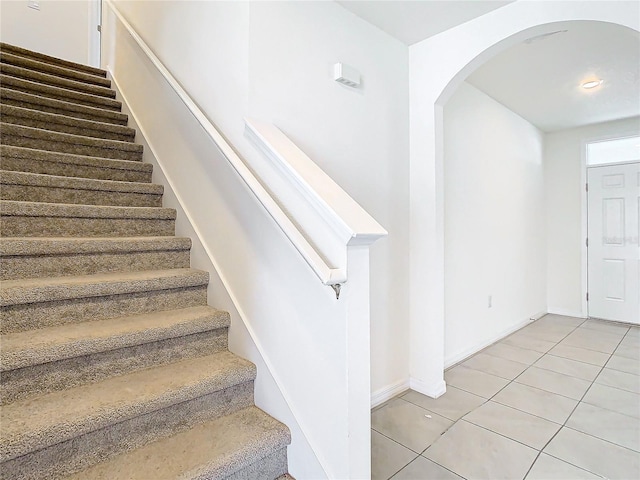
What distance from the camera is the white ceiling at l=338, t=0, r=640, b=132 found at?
2.06 meters

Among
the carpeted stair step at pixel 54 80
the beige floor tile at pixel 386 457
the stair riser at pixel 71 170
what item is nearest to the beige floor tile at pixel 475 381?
the beige floor tile at pixel 386 457

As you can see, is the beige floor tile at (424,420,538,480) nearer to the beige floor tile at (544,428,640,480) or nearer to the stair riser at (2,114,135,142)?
the beige floor tile at (544,428,640,480)

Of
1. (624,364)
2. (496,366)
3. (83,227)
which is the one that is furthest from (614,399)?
(83,227)

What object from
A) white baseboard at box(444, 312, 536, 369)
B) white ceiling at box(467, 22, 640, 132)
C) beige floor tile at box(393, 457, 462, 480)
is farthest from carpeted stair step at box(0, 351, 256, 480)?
white ceiling at box(467, 22, 640, 132)

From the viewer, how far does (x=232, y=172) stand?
1.72 meters

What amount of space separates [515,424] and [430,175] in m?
1.54

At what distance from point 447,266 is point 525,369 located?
3.25 feet

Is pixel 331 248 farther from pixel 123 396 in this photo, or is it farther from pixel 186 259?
pixel 186 259

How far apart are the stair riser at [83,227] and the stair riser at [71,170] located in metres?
0.52

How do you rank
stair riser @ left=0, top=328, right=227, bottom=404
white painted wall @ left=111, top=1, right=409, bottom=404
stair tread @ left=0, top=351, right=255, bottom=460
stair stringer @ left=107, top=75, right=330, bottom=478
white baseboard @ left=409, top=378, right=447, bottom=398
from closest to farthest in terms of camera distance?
stair tread @ left=0, top=351, right=255, bottom=460 < stair riser @ left=0, top=328, right=227, bottom=404 < stair stringer @ left=107, top=75, right=330, bottom=478 < white painted wall @ left=111, top=1, right=409, bottom=404 < white baseboard @ left=409, top=378, right=447, bottom=398

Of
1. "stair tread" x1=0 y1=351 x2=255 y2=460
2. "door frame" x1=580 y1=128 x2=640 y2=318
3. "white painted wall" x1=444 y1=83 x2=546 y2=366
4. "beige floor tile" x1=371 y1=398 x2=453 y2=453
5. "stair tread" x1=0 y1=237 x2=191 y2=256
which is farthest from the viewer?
"door frame" x1=580 y1=128 x2=640 y2=318

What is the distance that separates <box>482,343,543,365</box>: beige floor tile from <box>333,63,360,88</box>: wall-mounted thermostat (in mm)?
2573

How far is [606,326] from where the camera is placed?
410 centimetres

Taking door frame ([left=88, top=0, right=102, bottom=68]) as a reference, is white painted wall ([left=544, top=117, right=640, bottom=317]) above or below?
below
